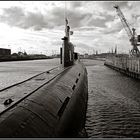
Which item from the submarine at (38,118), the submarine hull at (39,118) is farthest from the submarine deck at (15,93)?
the submarine hull at (39,118)

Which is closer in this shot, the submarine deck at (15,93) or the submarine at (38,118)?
the submarine at (38,118)

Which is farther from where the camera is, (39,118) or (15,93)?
(15,93)

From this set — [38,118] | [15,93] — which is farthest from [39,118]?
[15,93]

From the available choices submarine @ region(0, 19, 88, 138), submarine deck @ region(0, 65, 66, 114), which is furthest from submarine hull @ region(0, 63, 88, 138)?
submarine deck @ region(0, 65, 66, 114)

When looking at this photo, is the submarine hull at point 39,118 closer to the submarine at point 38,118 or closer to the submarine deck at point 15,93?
the submarine at point 38,118

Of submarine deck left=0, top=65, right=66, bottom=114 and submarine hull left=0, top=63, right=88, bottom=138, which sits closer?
submarine hull left=0, top=63, right=88, bottom=138

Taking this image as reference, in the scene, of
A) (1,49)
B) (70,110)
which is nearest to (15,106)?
(70,110)

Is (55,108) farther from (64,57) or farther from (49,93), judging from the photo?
(64,57)

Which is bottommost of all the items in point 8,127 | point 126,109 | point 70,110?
point 126,109

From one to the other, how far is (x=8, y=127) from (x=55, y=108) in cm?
289

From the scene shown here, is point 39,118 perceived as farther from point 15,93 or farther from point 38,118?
point 15,93

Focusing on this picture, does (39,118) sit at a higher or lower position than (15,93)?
lower

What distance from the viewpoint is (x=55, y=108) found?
7695mm

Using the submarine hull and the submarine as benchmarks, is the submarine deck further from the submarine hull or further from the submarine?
the submarine hull
